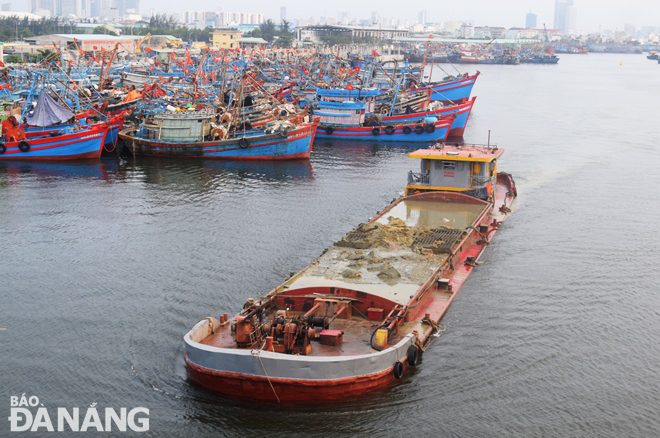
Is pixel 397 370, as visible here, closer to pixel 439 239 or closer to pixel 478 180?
pixel 439 239

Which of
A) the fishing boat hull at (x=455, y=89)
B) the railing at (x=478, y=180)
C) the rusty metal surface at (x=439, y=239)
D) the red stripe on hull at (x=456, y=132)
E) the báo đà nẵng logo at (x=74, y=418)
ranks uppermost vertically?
the fishing boat hull at (x=455, y=89)

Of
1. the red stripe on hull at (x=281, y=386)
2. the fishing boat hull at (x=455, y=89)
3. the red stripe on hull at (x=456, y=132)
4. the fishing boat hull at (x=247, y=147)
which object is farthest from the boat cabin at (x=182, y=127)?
the red stripe on hull at (x=281, y=386)

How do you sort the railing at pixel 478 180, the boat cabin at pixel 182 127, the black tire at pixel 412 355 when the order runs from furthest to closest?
the boat cabin at pixel 182 127 < the railing at pixel 478 180 < the black tire at pixel 412 355

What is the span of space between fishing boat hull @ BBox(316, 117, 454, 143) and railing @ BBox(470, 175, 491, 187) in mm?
22783

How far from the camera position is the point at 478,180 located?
102 ft

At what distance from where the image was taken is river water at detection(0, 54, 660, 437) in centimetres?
1602

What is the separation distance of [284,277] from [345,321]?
19.5 feet

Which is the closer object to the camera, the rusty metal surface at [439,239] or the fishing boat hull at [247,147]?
the rusty metal surface at [439,239]

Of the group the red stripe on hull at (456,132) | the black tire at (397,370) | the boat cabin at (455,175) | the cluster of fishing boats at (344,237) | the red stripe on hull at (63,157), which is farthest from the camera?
the red stripe on hull at (456,132)

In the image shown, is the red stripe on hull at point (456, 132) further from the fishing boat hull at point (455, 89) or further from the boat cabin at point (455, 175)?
the boat cabin at point (455, 175)

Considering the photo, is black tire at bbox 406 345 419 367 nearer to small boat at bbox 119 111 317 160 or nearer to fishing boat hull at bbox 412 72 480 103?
small boat at bbox 119 111 317 160

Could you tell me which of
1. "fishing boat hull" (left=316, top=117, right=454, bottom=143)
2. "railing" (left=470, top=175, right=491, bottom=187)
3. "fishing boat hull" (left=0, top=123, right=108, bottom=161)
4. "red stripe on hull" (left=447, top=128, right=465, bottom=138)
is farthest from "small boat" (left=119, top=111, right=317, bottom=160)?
"railing" (left=470, top=175, right=491, bottom=187)

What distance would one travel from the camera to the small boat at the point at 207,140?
4534 cm

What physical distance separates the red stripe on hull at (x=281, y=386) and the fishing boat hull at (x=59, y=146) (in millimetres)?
31975
